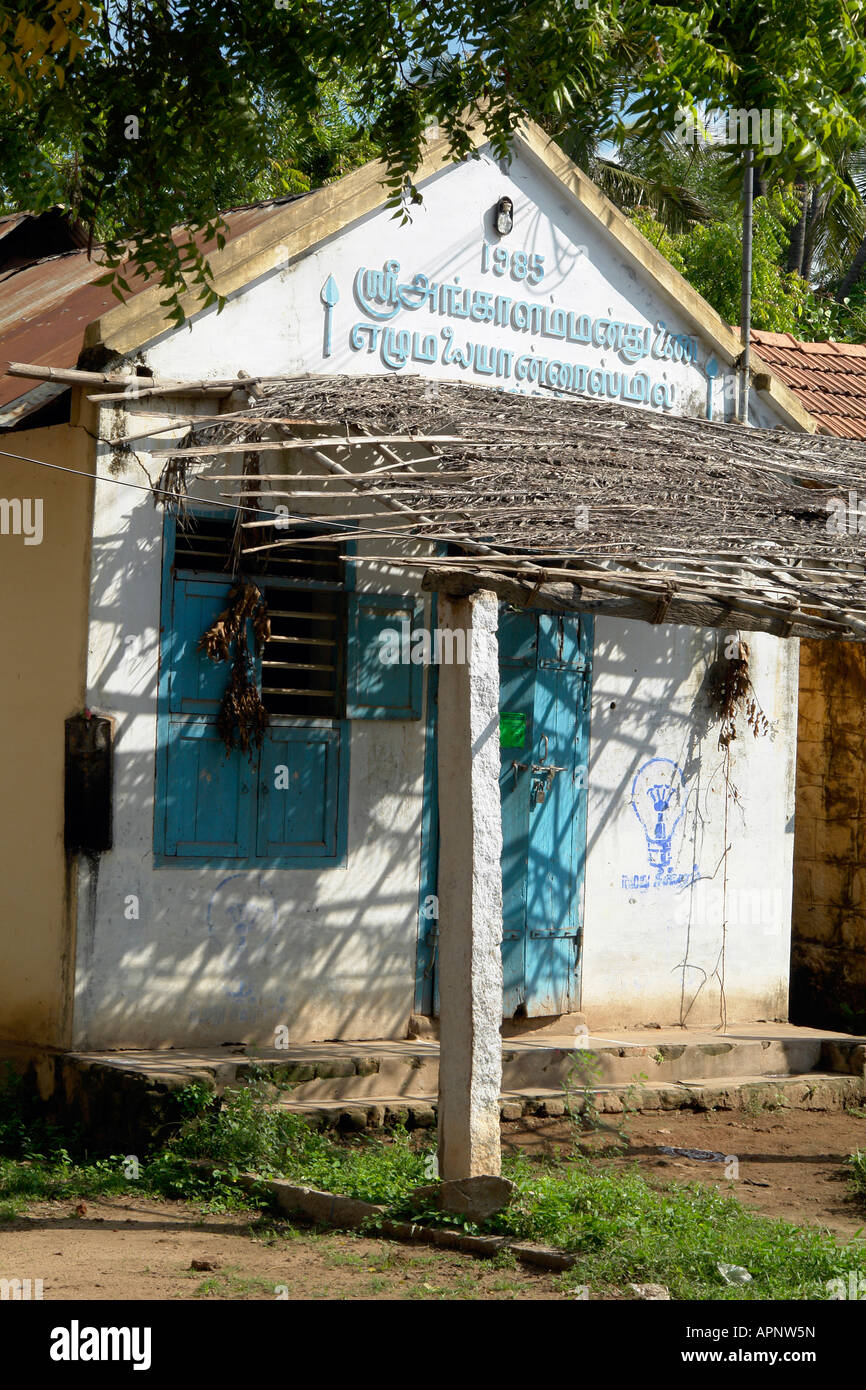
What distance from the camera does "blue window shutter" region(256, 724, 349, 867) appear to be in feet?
26.3

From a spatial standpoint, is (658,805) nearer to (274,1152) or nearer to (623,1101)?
(623,1101)

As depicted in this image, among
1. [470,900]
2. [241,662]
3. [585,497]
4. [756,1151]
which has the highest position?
[585,497]

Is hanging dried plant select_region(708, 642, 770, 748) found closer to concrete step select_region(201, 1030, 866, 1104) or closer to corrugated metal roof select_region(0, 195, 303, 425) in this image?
concrete step select_region(201, 1030, 866, 1104)

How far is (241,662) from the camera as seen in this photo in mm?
7891

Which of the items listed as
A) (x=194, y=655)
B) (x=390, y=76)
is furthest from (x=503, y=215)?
(x=194, y=655)

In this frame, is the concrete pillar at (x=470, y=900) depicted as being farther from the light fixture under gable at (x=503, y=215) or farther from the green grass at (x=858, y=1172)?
the light fixture under gable at (x=503, y=215)

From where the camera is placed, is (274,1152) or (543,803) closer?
(274,1152)

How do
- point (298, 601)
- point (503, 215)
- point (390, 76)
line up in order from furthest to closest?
1. point (503, 215)
2. point (298, 601)
3. point (390, 76)

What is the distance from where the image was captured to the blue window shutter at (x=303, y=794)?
8.03m

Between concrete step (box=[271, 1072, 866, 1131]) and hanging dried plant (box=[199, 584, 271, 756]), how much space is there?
5.99ft

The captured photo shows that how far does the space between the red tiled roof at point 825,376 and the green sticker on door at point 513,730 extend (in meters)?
4.21

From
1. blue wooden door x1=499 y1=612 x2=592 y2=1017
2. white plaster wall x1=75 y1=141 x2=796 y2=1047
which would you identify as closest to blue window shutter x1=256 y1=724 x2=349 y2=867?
white plaster wall x1=75 y1=141 x2=796 y2=1047

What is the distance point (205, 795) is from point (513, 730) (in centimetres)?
199

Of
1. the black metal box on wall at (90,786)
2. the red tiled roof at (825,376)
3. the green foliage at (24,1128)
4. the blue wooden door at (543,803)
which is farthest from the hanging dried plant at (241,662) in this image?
the red tiled roof at (825,376)
